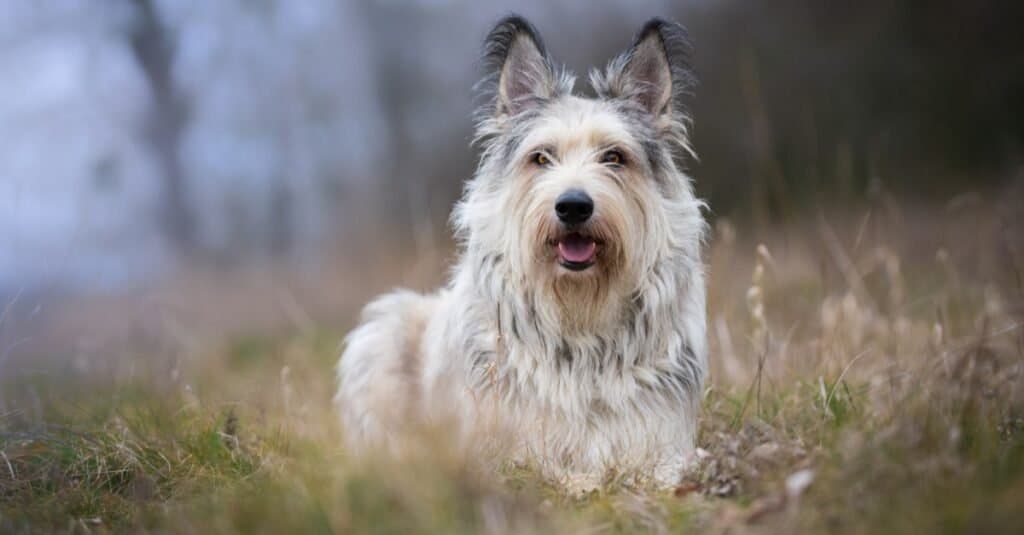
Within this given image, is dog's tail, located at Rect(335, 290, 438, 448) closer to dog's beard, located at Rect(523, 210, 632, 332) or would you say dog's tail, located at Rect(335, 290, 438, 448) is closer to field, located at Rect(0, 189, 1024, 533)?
field, located at Rect(0, 189, 1024, 533)

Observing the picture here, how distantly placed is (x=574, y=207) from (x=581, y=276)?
0.35 metres

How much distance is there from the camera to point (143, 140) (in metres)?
13.2

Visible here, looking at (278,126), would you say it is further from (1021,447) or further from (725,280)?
(1021,447)

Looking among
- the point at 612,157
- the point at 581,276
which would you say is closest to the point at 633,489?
the point at 581,276

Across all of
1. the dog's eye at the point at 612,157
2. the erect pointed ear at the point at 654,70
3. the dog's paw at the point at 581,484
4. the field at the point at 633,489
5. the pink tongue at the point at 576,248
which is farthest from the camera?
the erect pointed ear at the point at 654,70

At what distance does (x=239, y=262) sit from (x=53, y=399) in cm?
844

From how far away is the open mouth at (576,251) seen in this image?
390 cm

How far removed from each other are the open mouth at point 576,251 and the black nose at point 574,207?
0.33 feet

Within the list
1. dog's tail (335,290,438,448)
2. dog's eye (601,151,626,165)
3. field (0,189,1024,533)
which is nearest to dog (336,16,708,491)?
dog's eye (601,151,626,165)

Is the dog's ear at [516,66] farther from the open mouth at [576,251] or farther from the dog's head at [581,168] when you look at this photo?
the open mouth at [576,251]

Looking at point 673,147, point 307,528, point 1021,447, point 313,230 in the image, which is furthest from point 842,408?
point 313,230

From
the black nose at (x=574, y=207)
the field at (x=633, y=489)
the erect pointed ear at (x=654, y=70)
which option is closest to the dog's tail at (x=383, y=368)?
the field at (x=633, y=489)

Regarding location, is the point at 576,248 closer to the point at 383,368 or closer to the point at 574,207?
the point at 574,207

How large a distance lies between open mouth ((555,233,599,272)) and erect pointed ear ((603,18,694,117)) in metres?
0.99
